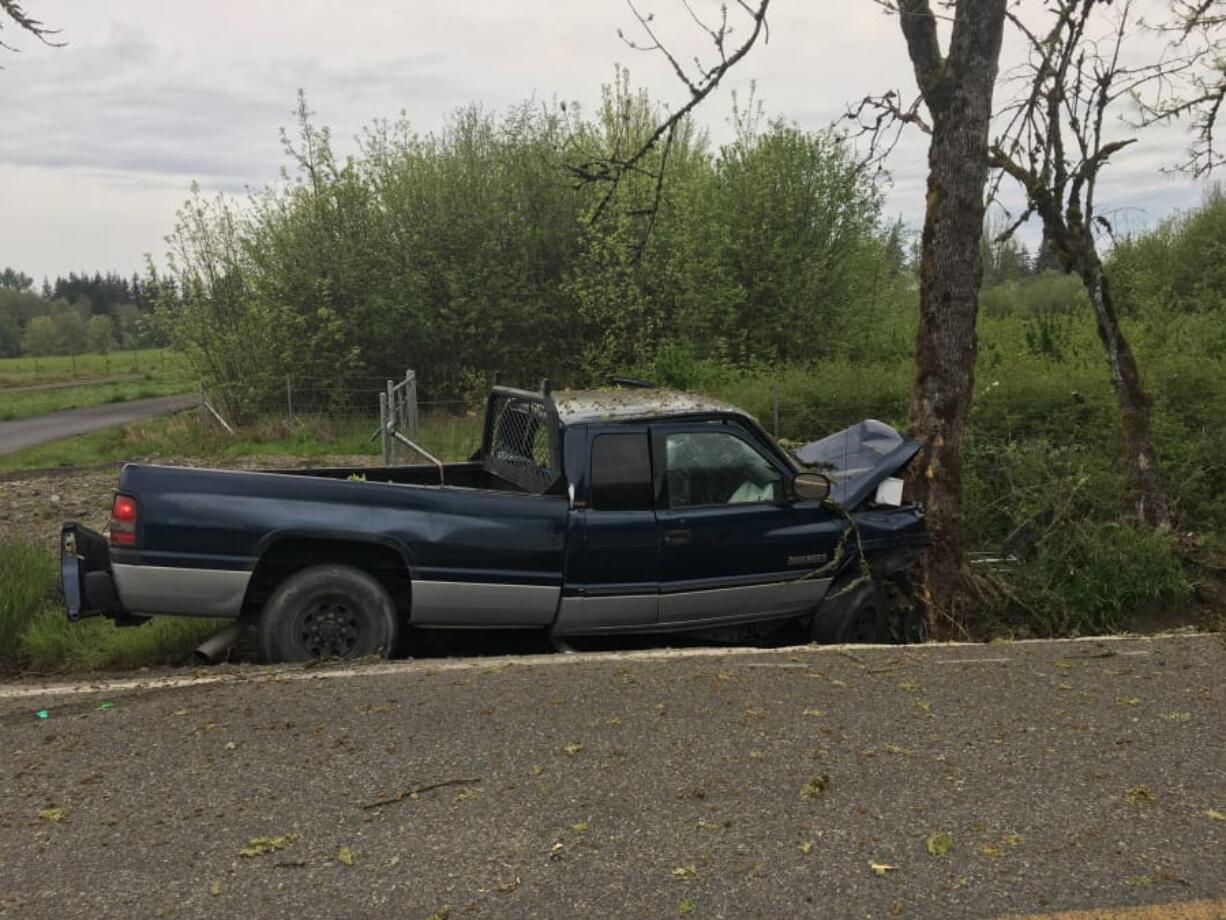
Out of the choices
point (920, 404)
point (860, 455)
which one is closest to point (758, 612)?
point (860, 455)

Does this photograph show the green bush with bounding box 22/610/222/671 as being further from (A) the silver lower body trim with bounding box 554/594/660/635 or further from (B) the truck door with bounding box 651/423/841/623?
(B) the truck door with bounding box 651/423/841/623

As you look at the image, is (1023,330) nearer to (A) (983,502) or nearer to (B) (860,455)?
(A) (983,502)

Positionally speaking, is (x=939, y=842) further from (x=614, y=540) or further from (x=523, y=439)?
(x=523, y=439)

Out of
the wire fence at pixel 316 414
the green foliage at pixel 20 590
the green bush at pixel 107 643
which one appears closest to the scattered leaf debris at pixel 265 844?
the green bush at pixel 107 643

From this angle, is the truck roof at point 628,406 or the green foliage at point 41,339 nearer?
the truck roof at point 628,406

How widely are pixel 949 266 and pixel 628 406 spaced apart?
298cm

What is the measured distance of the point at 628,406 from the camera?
6.25 meters

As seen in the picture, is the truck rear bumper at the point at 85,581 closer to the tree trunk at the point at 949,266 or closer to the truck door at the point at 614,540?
the truck door at the point at 614,540

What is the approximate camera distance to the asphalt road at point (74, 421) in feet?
79.7

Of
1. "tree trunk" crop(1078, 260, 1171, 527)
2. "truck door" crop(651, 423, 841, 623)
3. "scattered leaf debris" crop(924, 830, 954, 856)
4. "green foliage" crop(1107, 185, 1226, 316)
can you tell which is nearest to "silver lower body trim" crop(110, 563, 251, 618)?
"truck door" crop(651, 423, 841, 623)

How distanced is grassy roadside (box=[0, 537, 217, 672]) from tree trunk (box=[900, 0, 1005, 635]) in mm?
5151

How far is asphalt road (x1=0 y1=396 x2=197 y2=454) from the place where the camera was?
79.7ft

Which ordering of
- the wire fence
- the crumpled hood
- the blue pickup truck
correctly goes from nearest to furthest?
the blue pickup truck → the crumpled hood → the wire fence

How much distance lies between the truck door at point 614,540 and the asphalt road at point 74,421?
795 inches
